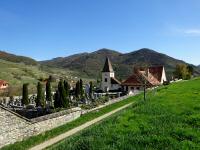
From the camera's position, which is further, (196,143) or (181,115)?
(181,115)

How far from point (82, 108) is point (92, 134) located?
68.0 ft

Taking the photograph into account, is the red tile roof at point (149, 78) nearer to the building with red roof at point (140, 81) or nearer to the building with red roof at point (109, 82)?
the building with red roof at point (140, 81)

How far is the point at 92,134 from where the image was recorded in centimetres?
2488

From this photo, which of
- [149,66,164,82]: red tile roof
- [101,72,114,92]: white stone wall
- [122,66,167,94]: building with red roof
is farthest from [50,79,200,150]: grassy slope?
[149,66,164,82]: red tile roof

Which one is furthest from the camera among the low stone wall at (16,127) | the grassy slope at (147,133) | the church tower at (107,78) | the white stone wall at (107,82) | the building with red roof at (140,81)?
the white stone wall at (107,82)

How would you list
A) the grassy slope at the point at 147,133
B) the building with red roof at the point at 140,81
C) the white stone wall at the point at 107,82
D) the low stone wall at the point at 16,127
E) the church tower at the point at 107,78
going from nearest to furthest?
the grassy slope at the point at 147,133, the low stone wall at the point at 16,127, the building with red roof at the point at 140,81, the church tower at the point at 107,78, the white stone wall at the point at 107,82

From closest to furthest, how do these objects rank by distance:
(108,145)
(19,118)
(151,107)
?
(108,145) < (19,118) < (151,107)

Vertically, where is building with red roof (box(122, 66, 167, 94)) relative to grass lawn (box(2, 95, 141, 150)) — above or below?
above

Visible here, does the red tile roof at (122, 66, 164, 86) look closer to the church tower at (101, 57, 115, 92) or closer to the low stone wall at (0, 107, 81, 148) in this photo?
the church tower at (101, 57, 115, 92)

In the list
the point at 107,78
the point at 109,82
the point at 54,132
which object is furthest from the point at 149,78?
the point at 54,132

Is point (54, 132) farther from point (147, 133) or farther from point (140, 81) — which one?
point (140, 81)

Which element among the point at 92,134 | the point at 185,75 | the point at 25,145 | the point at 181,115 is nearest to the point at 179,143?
the point at 92,134

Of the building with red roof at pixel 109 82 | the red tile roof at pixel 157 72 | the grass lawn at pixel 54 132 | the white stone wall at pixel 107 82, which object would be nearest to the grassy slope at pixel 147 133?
the grass lawn at pixel 54 132

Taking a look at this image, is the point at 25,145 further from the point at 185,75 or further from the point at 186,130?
the point at 185,75
